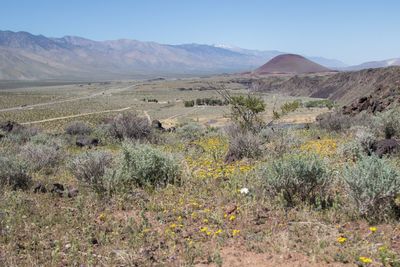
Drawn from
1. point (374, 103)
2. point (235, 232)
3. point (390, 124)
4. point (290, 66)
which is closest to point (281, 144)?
point (390, 124)

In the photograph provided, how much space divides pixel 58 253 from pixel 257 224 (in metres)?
2.50

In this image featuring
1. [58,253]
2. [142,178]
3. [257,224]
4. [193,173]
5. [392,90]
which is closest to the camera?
[58,253]

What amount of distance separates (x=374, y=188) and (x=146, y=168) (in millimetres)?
4034

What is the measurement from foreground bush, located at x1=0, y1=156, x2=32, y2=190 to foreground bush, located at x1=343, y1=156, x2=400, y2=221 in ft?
18.7

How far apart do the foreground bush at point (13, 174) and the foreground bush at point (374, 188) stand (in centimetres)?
568

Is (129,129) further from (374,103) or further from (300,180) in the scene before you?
(374,103)

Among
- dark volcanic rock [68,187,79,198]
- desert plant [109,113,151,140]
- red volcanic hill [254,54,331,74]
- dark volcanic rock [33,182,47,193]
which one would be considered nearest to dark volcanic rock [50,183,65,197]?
dark volcanic rock [68,187,79,198]

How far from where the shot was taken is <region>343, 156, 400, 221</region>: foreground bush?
210 inches

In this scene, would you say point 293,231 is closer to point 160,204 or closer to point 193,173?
point 160,204

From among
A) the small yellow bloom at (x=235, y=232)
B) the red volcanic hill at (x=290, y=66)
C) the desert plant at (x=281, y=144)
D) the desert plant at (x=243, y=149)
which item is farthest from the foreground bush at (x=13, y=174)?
the red volcanic hill at (x=290, y=66)

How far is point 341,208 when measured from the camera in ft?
18.9

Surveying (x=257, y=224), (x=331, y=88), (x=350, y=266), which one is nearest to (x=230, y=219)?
(x=257, y=224)

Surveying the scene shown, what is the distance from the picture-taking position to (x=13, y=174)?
779 cm

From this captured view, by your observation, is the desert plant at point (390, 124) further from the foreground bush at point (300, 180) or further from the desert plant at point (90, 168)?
the desert plant at point (90, 168)
